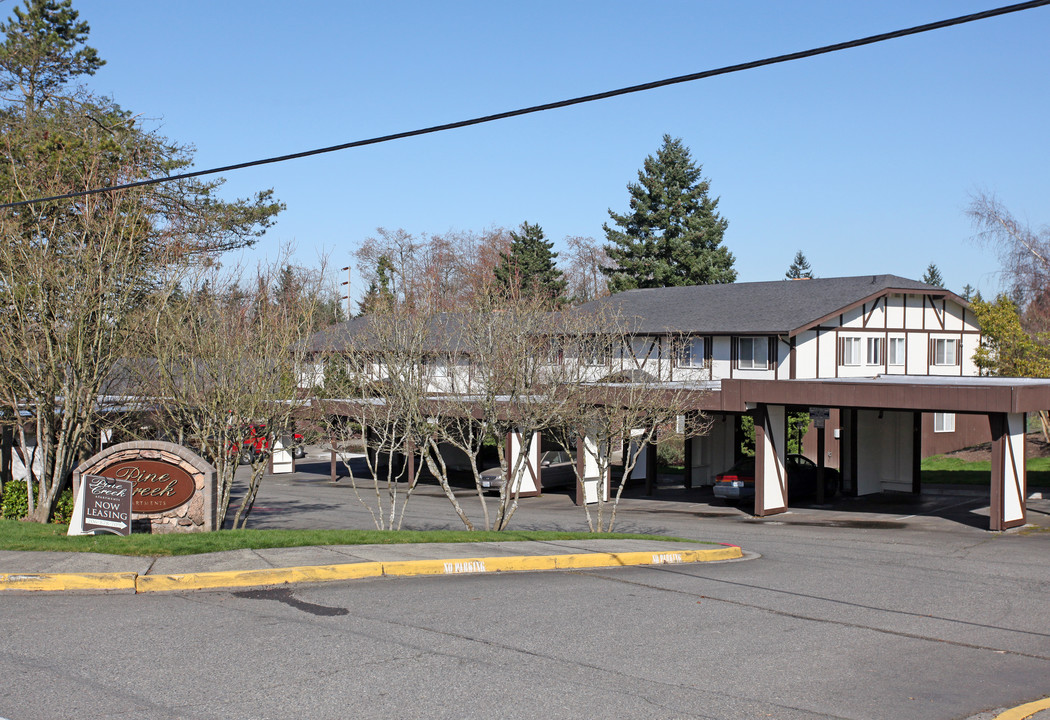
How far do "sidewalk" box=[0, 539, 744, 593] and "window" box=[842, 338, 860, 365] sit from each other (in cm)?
2361

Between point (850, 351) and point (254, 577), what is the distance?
1165 inches

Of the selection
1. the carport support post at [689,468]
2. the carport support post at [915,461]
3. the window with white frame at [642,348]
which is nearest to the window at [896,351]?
the carport support post at [915,461]

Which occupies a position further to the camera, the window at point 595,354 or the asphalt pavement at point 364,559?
the window at point 595,354

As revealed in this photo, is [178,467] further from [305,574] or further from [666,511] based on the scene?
[666,511]

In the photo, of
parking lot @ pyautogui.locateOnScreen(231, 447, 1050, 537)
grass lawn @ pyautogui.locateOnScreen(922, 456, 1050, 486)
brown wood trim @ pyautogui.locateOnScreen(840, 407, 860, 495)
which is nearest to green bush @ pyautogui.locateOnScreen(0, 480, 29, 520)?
parking lot @ pyautogui.locateOnScreen(231, 447, 1050, 537)

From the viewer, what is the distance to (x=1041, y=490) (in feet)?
93.1

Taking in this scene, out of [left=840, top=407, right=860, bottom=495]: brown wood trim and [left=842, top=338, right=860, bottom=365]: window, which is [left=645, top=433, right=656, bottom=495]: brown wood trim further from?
[left=842, top=338, right=860, bottom=365]: window

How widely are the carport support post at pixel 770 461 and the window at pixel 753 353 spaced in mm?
8593

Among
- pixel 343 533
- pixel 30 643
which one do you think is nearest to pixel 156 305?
pixel 343 533

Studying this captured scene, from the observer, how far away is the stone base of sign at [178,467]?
47.4 feet

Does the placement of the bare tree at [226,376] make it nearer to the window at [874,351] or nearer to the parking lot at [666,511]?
the parking lot at [666,511]

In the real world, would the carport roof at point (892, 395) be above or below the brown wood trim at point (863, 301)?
below

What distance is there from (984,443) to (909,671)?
39.6m

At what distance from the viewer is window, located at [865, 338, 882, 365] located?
36438 millimetres
